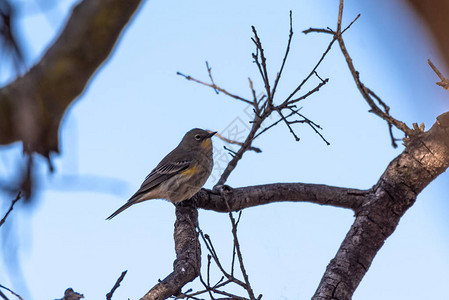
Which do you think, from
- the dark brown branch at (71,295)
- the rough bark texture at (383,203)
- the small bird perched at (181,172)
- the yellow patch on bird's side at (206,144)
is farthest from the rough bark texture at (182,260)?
the yellow patch on bird's side at (206,144)

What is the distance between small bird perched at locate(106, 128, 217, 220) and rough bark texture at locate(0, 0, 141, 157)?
15.9 ft

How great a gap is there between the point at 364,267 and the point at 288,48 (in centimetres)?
242

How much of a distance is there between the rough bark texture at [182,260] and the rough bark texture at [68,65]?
1825 millimetres

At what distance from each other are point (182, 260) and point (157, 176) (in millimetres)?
4879

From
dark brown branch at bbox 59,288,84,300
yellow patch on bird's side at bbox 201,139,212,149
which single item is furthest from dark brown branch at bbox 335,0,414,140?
yellow patch on bird's side at bbox 201,139,212,149

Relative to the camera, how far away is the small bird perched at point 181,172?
8867 mm

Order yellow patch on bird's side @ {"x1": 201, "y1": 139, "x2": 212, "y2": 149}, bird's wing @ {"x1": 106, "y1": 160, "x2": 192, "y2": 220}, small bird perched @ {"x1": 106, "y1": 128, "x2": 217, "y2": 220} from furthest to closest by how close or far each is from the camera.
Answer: yellow patch on bird's side @ {"x1": 201, "y1": 139, "x2": 212, "y2": 149} < bird's wing @ {"x1": 106, "y1": 160, "x2": 192, "y2": 220} < small bird perched @ {"x1": 106, "y1": 128, "x2": 217, "y2": 220}

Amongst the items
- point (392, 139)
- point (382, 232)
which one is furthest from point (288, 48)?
point (382, 232)

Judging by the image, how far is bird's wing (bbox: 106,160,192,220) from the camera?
906 cm

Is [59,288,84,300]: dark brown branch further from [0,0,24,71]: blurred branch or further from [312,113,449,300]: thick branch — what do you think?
[312,113,449,300]: thick branch

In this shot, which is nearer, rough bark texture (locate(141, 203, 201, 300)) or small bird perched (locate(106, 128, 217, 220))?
rough bark texture (locate(141, 203, 201, 300))

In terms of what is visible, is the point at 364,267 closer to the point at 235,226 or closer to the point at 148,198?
the point at 235,226

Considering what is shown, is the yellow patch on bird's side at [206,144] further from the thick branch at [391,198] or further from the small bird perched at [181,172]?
the thick branch at [391,198]

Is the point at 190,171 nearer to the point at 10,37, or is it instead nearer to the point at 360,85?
the point at 360,85
